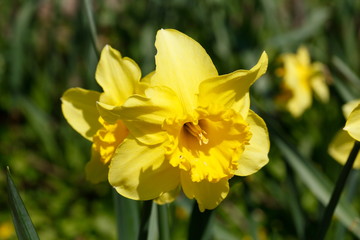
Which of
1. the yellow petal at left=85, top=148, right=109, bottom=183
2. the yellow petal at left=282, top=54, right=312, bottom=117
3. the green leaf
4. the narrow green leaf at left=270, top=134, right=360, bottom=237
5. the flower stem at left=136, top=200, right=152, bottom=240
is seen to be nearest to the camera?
the green leaf

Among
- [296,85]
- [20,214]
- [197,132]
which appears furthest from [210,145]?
[296,85]

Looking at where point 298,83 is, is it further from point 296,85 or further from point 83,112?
point 83,112

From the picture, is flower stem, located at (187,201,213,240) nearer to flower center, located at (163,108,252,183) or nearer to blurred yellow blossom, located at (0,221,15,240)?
flower center, located at (163,108,252,183)

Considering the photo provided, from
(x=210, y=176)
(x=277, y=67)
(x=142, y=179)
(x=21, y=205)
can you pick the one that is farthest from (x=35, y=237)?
(x=277, y=67)

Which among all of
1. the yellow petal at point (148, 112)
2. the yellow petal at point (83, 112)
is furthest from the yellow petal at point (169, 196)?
the yellow petal at point (83, 112)

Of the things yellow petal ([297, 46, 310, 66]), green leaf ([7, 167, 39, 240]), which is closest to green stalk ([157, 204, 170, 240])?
Answer: green leaf ([7, 167, 39, 240])

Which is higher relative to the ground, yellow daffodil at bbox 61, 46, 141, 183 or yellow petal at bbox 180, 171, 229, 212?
yellow daffodil at bbox 61, 46, 141, 183

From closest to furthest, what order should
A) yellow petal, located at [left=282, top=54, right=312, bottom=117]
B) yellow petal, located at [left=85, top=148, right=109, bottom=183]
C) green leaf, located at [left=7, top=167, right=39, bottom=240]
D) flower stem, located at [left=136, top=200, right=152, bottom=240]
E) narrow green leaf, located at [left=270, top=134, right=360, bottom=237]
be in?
1. green leaf, located at [left=7, top=167, right=39, bottom=240]
2. flower stem, located at [left=136, top=200, right=152, bottom=240]
3. yellow petal, located at [left=85, top=148, right=109, bottom=183]
4. narrow green leaf, located at [left=270, top=134, right=360, bottom=237]
5. yellow petal, located at [left=282, top=54, right=312, bottom=117]
